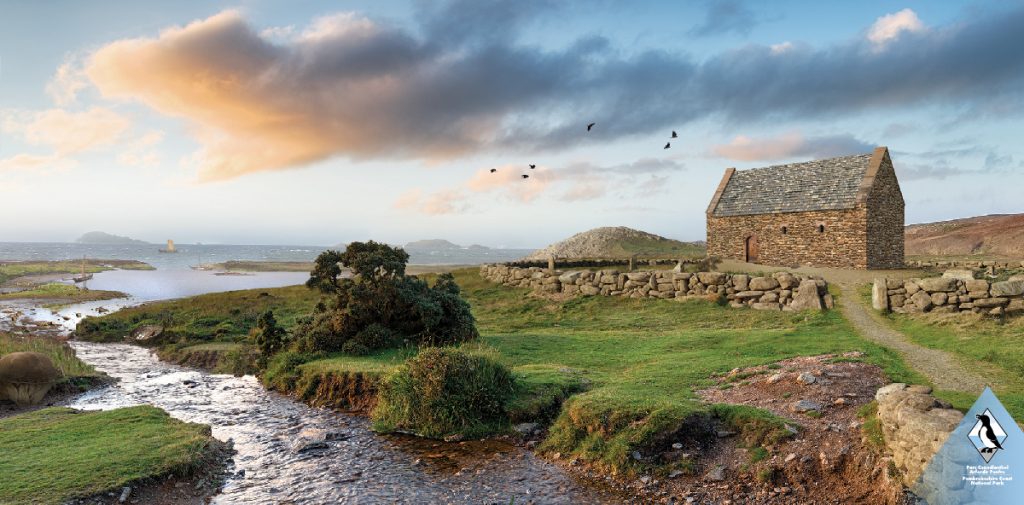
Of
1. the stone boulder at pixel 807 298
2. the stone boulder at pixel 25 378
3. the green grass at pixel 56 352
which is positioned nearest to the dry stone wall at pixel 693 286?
the stone boulder at pixel 807 298

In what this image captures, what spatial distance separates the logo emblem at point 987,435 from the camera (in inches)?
324

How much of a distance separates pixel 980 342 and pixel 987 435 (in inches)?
475

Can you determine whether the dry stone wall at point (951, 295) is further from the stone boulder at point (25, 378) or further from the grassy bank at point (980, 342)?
the stone boulder at point (25, 378)

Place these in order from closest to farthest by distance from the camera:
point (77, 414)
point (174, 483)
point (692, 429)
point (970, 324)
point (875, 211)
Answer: point (174, 483) → point (692, 429) → point (77, 414) → point (970, 324) → point (875, 211)

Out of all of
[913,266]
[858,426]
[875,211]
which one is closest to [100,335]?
[858,426]

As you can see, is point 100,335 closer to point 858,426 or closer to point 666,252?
point 858,426

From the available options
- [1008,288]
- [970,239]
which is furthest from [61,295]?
[970,239]

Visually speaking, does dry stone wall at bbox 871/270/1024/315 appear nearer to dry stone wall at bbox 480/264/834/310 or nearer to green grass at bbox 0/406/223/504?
dry stone wall at bbox 480/264/834/310

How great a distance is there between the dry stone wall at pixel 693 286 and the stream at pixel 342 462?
1998 cm

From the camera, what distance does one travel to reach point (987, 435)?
27.7 ft

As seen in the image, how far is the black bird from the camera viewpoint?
833 centimetres

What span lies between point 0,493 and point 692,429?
464 inches

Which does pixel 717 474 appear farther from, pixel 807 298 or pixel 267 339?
pixel 807 298

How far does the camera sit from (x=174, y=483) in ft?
32.8
